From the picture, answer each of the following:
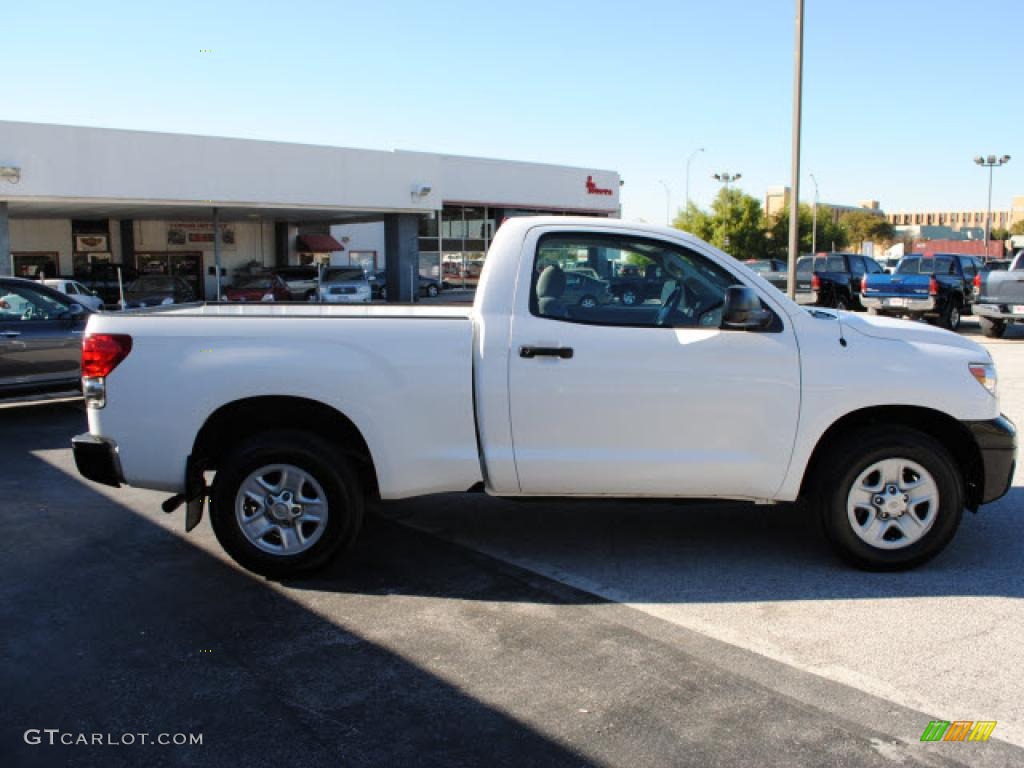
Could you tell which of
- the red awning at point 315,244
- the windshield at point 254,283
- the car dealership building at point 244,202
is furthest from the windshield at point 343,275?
the red awning at point 315,244

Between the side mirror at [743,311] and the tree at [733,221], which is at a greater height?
the tree at [733,221]

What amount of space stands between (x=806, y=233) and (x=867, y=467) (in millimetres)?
80763

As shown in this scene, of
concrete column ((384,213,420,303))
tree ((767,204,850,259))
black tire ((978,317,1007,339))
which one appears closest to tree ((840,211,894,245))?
tree ((767,204,850,259))

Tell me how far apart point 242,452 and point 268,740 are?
79.7 inches

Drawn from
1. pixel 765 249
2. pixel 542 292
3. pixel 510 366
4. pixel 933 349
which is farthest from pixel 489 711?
pixel 765 249

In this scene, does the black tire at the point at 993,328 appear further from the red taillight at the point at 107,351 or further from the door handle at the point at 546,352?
the red taillight at the point at 107,351

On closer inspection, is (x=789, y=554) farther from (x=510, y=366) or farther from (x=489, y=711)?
(x=489, y=711)

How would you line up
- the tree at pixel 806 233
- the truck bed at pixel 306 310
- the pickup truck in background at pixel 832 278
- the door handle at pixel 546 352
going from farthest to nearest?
the tree at pixel 806 233, the pickup truck in background at pixel 832 278, the truck bed at pixel 306 310, the door handle at pixel 546 352

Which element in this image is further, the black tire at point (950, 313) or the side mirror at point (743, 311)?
the black tire at point (950, 313)

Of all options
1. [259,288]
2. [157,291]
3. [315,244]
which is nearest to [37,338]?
[157,291]

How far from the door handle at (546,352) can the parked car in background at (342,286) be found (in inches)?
1014

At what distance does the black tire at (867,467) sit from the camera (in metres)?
5.20

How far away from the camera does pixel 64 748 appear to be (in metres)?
3.46

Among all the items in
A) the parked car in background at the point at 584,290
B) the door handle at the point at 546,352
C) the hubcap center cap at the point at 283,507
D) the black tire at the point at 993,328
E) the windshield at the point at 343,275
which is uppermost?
the windshield at the point at 343,275
